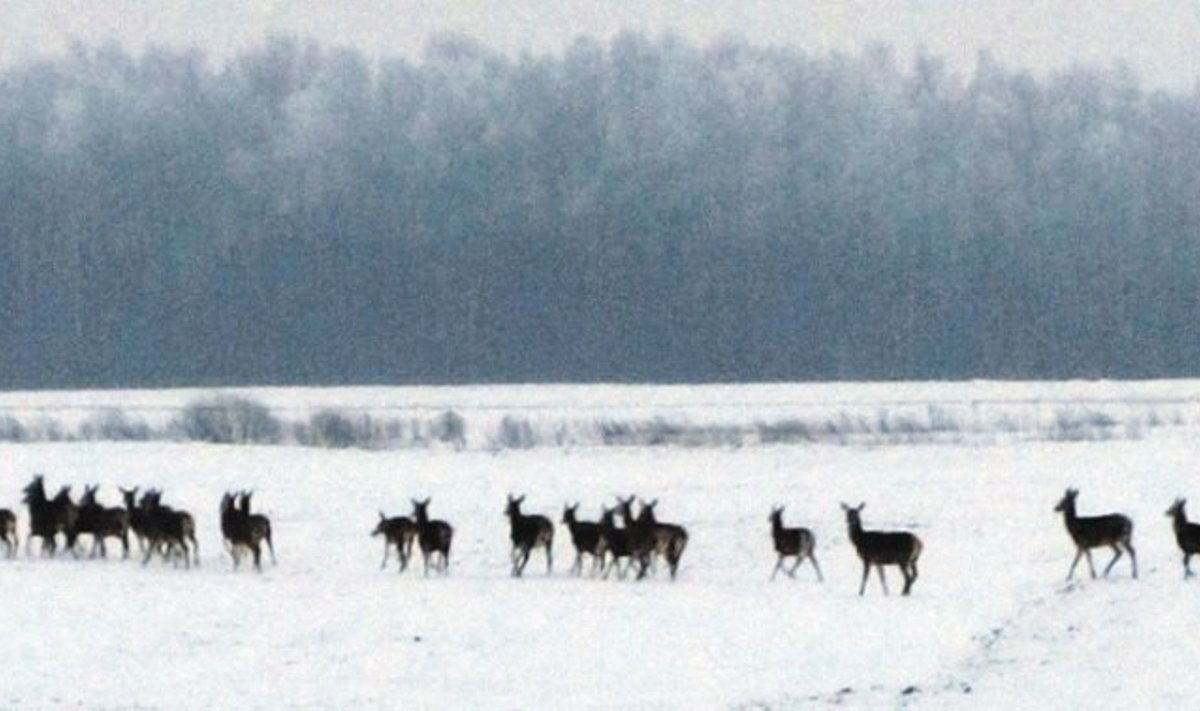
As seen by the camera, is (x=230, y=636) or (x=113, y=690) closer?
(x=113, y=690)

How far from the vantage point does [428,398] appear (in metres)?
68.8

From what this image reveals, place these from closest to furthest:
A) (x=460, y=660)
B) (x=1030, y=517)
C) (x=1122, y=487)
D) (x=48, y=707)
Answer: (x=48, y=707), (x=460, y=660), (x=1030, y=517), (x=1122, y=487)

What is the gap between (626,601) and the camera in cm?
2014

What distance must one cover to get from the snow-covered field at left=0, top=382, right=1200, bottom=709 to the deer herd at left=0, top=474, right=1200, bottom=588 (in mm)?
343

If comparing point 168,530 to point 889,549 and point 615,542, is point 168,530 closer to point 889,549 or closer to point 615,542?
point 615,542

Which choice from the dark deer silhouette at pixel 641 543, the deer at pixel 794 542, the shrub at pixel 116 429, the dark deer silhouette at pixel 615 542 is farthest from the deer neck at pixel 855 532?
the shrub at pixel 116 429

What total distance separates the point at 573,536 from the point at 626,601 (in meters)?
3.76

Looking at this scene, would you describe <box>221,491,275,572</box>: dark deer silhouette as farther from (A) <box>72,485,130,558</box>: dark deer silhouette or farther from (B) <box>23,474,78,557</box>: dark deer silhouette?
(B) <box>23,474,78,557</box>: dark deer silhouette

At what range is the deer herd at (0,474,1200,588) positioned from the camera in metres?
22.2

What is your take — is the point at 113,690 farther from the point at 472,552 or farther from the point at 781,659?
the point at 472,552

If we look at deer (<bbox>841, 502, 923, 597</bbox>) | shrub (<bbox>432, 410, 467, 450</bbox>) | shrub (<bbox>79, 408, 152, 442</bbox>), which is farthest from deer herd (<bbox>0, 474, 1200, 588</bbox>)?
shrub (<bbox>79, 408, 152, 442</bbox>)

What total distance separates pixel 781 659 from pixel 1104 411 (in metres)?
37.1

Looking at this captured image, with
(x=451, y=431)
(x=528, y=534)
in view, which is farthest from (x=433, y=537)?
(x=451, y=431)

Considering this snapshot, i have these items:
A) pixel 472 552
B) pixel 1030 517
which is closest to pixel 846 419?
pixel 1030 517
